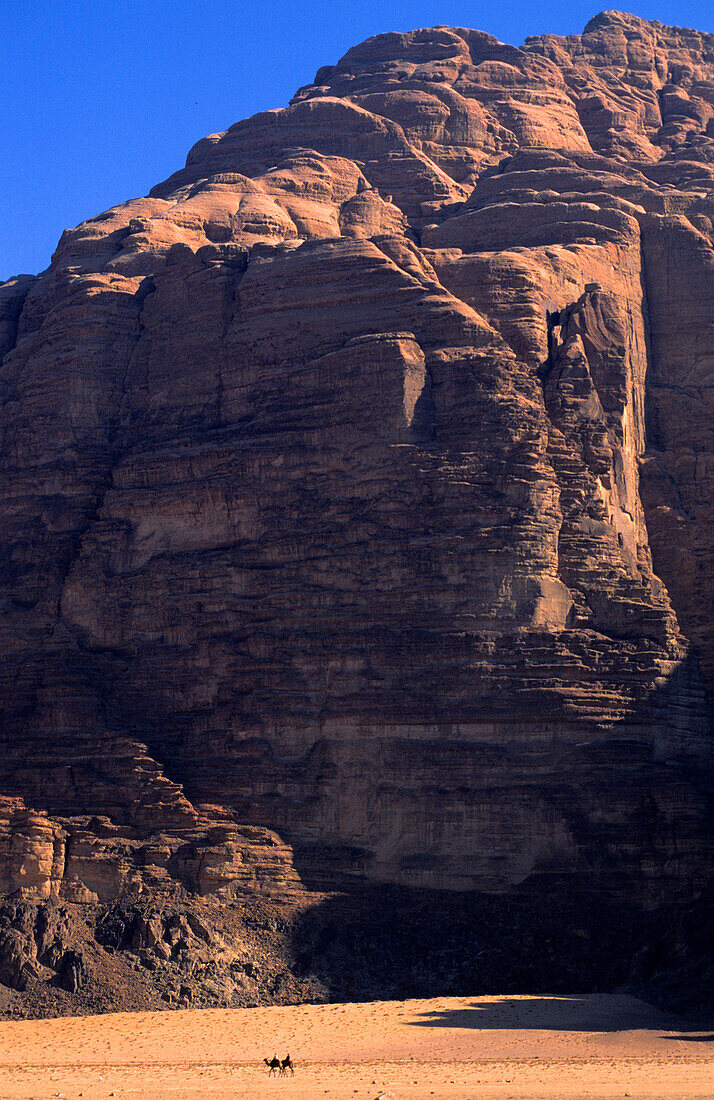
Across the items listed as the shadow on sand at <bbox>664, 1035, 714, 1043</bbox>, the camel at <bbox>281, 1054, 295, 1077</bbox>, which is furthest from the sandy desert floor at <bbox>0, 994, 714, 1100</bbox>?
the camel at <bbox>281, 1054, 295, 1077</bbox>

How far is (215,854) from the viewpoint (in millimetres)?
51781

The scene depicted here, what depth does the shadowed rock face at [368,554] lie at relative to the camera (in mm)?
52000

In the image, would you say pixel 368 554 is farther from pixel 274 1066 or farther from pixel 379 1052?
pixel 274 1066

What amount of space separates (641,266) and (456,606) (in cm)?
1856

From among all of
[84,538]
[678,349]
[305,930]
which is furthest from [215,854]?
[678,349]

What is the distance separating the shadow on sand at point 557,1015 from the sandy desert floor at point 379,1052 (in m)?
0.05

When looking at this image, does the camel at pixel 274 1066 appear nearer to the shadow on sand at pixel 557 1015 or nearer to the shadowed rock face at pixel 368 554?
the shadow on sand at pixel 557 1015

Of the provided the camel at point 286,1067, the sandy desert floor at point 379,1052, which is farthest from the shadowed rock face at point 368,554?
the camel at point 286,1067

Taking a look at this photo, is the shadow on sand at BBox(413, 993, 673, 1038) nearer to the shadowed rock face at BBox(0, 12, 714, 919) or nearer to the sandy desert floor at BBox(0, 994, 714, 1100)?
the sandy desert floor at BBox(0, 994, 714, 1100)

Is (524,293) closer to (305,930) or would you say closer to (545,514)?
(545,514)

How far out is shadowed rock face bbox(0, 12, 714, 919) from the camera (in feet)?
171

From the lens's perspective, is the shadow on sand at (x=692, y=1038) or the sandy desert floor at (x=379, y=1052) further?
the shadow on sand at (x=692, y=1038)

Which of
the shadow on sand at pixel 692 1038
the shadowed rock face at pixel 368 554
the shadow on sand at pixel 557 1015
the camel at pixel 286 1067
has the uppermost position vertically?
the shadowed rock face at pixel 368 554

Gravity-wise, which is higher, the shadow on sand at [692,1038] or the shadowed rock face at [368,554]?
the shadowed rock face at [368,554]
